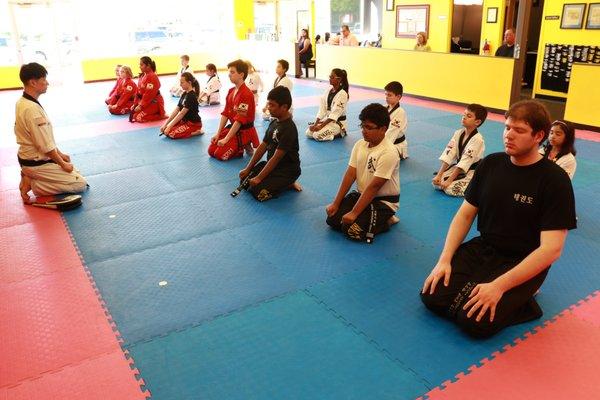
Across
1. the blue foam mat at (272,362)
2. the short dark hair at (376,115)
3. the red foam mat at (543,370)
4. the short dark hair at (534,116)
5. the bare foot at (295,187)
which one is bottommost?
the red foam mat at (543,370)

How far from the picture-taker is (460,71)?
1051 cm

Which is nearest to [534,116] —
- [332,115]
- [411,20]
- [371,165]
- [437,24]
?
[371,165]

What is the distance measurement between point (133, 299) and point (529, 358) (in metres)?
2.72

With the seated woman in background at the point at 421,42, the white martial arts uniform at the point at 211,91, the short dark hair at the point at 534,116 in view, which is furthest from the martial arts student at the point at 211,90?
the short dark hair at the point at 534,116

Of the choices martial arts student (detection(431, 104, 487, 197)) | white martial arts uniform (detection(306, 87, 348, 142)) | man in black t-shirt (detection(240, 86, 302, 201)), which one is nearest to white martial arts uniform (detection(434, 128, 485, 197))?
martial arts student (detection(431, 104, 487, 197))

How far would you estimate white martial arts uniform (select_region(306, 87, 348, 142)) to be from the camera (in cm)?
764

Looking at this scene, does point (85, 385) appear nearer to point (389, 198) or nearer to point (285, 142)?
point (389, 198)

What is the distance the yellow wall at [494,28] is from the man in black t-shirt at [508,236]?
11.1 m

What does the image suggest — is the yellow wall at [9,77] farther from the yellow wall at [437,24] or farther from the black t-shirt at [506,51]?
the black t-shirt at [506,51]

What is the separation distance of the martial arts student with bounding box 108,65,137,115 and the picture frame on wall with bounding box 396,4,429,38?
8.76m

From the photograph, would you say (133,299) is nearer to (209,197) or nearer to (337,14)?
(209,197)

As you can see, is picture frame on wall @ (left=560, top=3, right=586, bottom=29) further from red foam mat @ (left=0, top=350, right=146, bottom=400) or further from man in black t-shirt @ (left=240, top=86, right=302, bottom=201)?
red foam mat @ (left=0, top=350, right=146, bottom=400)

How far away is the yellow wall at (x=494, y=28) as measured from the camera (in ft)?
40.6

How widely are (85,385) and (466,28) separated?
Answer: 1475cm
